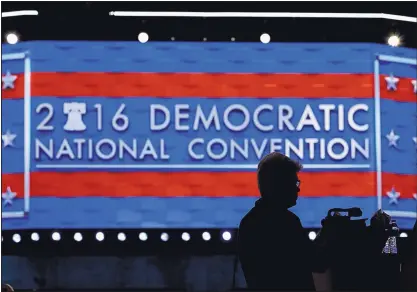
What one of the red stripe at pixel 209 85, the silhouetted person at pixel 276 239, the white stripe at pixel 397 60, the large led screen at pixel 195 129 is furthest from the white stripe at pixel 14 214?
the silhouetted person at pixel 276 239

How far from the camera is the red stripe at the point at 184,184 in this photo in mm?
9219

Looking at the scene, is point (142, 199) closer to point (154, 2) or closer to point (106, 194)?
point (106, 194)

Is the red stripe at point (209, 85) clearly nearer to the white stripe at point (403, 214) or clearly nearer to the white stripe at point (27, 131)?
the white stripe at point (27, 131)

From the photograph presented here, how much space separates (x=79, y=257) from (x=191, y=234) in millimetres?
1212

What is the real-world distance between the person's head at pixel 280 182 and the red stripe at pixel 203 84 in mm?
5409

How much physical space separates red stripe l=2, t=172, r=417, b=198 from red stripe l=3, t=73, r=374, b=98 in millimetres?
862

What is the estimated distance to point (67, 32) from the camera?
30.7 feet

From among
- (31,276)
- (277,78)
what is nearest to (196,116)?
(277,78)

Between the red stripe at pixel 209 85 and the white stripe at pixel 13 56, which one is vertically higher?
the white stripe at pixel 13 56

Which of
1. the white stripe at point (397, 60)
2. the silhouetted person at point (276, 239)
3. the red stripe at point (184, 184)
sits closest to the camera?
the silhouetted person at point (276, 239)

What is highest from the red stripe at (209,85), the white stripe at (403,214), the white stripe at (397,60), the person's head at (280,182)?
the white stripe at (397,60)

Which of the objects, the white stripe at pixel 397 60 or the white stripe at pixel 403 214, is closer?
the white stripe at pixel 403 214

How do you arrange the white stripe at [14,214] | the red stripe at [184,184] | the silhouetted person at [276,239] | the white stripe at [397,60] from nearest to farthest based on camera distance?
the silhouetted person at [276,239]
the white stripe at [14,214]
the red stripe at [184,184]
the white stripe at [397,60]

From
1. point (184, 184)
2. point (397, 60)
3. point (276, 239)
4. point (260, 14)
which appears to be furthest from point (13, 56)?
point (276, 239)
